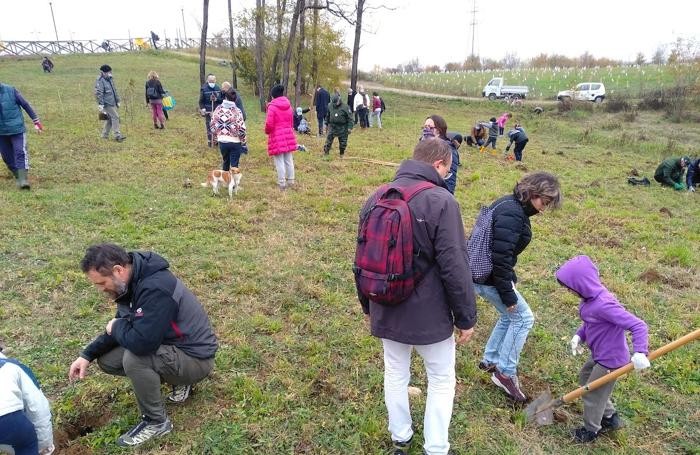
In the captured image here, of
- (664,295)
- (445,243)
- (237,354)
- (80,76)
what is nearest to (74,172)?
(237,354)

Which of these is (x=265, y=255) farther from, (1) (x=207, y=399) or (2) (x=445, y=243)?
(2) (x=445, y=243)

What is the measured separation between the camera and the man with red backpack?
7.40 ft

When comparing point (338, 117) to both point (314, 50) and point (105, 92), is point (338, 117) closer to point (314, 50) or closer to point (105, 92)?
point (105, 92)

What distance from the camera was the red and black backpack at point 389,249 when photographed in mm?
2238

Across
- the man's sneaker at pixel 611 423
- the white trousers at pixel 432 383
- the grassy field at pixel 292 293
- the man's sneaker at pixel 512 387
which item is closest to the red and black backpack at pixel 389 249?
the white trousers at pixel 432 383

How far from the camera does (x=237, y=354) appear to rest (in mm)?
3848

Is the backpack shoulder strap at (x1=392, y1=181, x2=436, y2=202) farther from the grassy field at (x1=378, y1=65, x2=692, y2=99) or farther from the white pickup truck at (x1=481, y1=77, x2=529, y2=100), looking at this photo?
the white pickup truck at (x1=481, y1=77, x2=529, y2=100)

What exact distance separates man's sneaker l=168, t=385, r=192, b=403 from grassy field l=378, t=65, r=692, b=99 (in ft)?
98.9

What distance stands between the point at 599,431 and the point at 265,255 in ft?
12.9

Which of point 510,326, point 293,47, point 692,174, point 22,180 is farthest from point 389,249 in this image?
point 293,47

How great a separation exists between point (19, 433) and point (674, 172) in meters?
12.3

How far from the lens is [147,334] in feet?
8.79

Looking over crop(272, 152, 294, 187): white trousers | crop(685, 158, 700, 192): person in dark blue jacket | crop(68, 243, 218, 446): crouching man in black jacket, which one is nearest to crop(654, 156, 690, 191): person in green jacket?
crop(685, 158, 700, 192): person in dark blue jacket

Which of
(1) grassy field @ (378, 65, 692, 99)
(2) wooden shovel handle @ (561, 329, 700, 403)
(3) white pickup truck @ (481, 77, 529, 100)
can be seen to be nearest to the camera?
(2) wooden shovel handle @ (561, 329, 700, 403)
